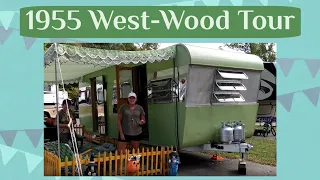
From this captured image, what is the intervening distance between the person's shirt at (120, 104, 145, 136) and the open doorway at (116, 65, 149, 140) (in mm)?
1165

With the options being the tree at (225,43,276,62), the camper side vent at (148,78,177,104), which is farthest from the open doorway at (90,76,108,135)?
the tree at (225,43,276,62)

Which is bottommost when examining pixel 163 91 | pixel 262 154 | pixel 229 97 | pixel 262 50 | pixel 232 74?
pixel 262 154

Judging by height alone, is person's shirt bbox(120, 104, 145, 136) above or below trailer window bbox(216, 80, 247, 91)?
below

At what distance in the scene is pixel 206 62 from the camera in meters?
6.66

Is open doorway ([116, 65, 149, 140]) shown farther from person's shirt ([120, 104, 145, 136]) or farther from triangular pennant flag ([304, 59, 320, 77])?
triangular pennant flag ([304, 59, 320, 77])

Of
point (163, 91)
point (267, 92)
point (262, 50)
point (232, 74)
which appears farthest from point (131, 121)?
point (262, 50)

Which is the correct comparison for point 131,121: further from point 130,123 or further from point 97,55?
point 97,55

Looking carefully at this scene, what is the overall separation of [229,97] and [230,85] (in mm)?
274

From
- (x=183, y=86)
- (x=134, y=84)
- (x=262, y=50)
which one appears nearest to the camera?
(x=183, y=86)

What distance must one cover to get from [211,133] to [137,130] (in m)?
1.58

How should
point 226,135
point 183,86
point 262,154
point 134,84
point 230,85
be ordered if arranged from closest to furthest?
point 183,86 → point 226,135 → point 230,85 → point 134,84 → point 262,154

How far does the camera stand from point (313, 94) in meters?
5.62

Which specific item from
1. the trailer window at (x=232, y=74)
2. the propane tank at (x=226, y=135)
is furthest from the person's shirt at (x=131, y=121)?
the trailer window at (x=232, y=74)

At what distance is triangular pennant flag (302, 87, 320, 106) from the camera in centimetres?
559
